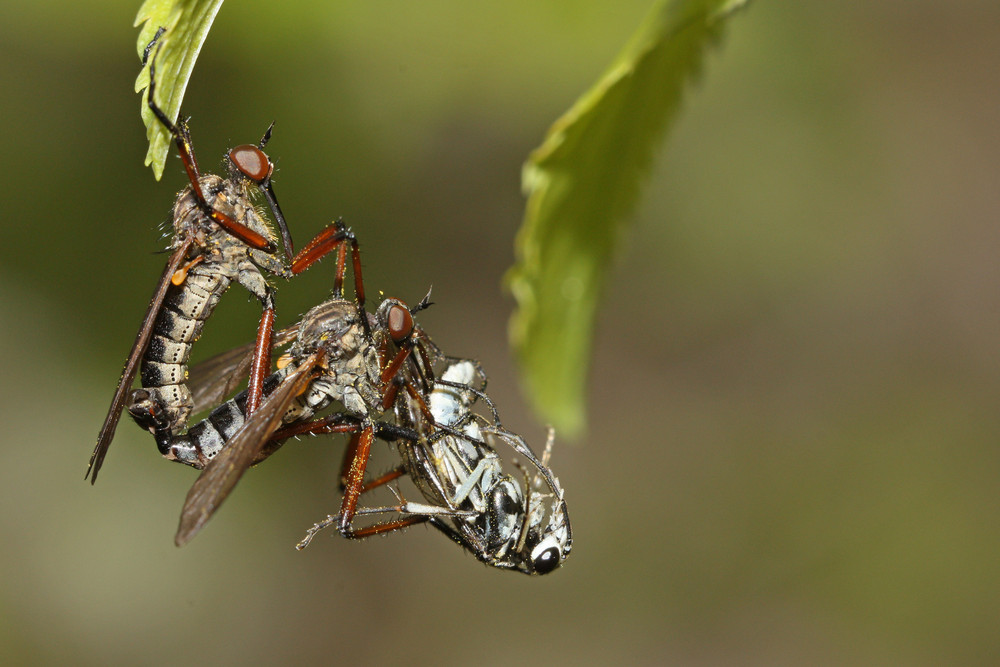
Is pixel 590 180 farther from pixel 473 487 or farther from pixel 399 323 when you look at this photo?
pixel 473 487

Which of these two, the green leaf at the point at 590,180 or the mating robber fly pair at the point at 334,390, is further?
the mating robber fly pair at the point at 334,390

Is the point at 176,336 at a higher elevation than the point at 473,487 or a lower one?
higher

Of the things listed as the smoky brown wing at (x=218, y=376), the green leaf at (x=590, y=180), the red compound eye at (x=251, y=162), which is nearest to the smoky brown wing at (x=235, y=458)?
the smoky brown wing at (x=218, y=376)

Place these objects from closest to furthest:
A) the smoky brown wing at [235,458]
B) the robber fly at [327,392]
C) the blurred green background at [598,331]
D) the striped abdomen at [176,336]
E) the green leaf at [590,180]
Result: the green leaf at [590,180], the smoky brown wing at [235,458], the robber fly at [327,392], the striped abdomen at [176,336], the blurred green background at [598,331]

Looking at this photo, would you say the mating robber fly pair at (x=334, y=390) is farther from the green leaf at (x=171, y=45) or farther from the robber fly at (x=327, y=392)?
the green leaf at (x=171, y=45)

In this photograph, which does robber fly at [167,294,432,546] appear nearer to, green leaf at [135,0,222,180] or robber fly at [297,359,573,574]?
robber fly at [297,359,573,574]

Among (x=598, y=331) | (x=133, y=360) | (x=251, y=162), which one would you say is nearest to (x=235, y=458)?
(x=133, y=360)
